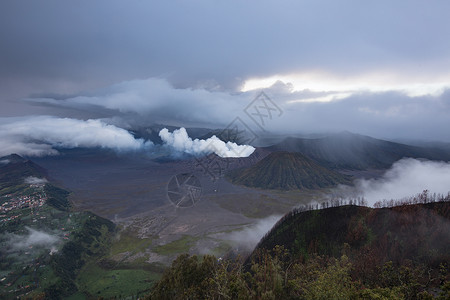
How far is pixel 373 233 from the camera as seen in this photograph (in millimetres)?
82250

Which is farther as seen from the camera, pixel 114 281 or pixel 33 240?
pixel 33 240

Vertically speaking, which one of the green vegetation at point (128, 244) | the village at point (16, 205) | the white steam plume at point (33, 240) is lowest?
the green vegetation at point (128, 244)

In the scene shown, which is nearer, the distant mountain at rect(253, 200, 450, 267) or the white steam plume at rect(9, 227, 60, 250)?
the distant mountain at rect(253, 200, 450, 267)

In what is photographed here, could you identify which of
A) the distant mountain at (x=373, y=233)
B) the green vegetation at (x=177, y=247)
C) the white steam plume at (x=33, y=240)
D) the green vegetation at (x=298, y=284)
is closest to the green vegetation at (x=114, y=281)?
the green vegetation at (x=177, y=247)

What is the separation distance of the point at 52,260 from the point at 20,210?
97.9 m

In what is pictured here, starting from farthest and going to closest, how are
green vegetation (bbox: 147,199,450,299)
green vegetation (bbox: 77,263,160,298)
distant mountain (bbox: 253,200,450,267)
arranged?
1. green vegetation (bbox: 77,263,160,298)
2. distant mountain (bbox: 253,200,450,267)
3. green vegetation (bbox: 147,199,450,299)

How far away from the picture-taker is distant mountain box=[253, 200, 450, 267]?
67375mm

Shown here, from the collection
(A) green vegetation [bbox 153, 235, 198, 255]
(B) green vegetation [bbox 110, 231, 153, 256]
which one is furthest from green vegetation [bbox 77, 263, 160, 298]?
(A) green vegetation [bbox 153, 235, 198, 255]

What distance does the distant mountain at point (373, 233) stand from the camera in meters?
67.4

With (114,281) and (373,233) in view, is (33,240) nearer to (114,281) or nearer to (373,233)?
(114,281)

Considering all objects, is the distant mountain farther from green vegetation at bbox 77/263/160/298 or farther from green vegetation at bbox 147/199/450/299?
green vegetation at bbox 77/263/160/298

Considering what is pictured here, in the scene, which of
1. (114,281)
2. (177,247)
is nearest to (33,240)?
(114,281)

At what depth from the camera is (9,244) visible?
382 ft

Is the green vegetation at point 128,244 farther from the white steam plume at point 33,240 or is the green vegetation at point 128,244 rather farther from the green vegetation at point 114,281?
the white steam plume at point 33,240
